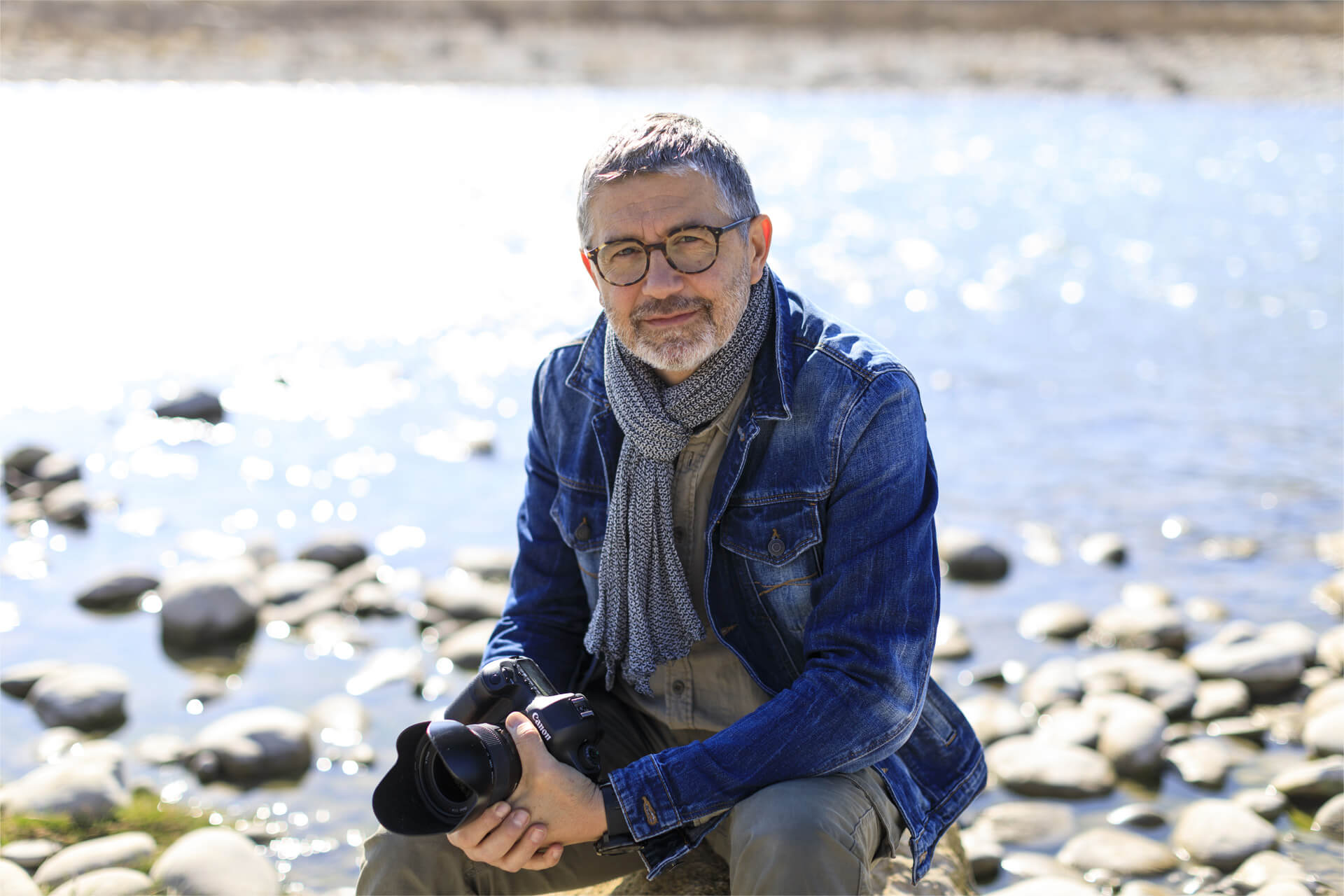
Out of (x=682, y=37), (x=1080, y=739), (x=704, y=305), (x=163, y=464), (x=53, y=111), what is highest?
(x=682, y=37)

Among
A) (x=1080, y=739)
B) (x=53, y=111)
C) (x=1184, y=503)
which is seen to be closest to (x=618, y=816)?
(x=1080, y=739)

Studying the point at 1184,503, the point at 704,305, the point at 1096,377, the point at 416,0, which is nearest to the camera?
the point at 704,305

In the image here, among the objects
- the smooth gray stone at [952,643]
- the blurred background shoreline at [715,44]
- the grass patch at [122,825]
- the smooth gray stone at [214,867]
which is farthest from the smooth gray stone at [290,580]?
the blurred background shoreline at [715,44]

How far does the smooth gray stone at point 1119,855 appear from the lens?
151 inches

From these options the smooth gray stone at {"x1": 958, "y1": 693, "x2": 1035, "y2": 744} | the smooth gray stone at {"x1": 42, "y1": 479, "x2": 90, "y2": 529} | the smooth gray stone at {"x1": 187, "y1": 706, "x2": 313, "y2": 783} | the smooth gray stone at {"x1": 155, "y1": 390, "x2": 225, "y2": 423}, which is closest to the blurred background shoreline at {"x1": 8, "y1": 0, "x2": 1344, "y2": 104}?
the smooth gray stone at {"x1": 155, "y1": 390, "x2": 225, "y2": 423}

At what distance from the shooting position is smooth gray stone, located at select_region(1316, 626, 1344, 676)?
5.00 metres

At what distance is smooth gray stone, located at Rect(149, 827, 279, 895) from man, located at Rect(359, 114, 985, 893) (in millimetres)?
1292

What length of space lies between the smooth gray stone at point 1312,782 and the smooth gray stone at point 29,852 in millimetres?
3616

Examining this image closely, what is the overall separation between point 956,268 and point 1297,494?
6.57 metres

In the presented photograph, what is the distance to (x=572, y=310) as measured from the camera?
11820 mm

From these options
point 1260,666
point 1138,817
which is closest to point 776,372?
A: point 1138,817

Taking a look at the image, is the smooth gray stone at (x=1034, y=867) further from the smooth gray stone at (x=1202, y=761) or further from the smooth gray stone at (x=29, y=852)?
the smooth gray stone at (x=29, y=852)

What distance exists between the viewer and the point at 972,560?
20.0 feet

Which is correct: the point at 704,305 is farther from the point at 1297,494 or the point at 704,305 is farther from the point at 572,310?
the point at 572,310
